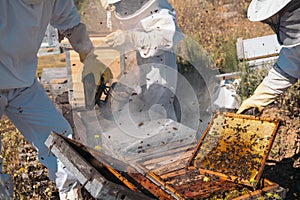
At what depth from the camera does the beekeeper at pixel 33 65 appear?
3113 mm

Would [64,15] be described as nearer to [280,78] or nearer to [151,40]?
[151,40]

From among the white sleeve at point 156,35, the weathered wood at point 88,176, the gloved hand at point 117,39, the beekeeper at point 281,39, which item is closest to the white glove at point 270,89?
the beekeeper at point 281,39

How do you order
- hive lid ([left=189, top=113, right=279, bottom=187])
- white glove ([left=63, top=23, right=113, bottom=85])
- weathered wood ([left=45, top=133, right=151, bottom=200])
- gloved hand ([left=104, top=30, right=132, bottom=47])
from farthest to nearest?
white glove ([left=63, top=23, right=113, bottom=85]), gloved hand ([left=104, top=30, right=132, bottom=47]), hive lid ([left=189, top=113, right=279, bottom=187]), weathered wood ([left=45, top=133, right=151, bottom=200])

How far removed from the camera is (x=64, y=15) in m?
3.56

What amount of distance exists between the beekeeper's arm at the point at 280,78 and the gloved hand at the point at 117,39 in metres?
1.12

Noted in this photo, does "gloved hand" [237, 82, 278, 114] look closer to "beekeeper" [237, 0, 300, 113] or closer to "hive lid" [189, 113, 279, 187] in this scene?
"beekeeper" [237, 0, 300, 113]

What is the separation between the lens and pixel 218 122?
146 inches

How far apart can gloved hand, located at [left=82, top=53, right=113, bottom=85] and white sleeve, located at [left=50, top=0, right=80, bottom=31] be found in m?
0.27

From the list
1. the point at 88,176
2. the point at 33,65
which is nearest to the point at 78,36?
the point at 33,65

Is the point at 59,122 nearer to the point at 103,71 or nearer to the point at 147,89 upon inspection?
the point at 103,71

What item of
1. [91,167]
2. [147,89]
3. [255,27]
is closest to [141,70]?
[147,89]

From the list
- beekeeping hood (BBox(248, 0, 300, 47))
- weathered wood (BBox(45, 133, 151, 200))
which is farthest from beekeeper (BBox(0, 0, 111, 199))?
beekeeping hood (BBox(248, 0, 300, 47))

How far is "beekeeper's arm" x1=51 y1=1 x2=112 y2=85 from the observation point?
3537 mm

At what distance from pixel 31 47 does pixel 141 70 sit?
1093mm
